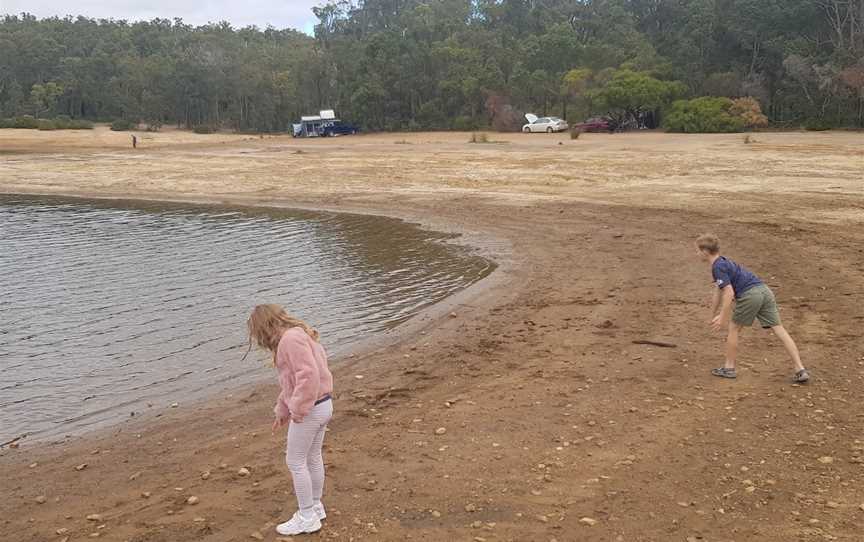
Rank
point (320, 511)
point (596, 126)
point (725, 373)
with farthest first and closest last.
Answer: point (596, 126), point (725, 373), point (320, 511)

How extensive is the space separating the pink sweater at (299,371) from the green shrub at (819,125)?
4474 cm

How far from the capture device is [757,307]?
7504 mm

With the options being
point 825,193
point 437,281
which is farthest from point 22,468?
point 825,193

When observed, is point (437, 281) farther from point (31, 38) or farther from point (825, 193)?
point (31, 38)

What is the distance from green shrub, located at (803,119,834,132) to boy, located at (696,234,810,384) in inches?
1597

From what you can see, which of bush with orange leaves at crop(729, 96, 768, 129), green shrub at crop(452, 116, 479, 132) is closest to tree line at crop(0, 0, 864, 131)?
green shrub at crop(452, 116, 479, 132)

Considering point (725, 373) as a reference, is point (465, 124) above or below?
above

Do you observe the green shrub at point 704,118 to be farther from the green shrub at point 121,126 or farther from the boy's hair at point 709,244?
the green shrub at point 121,126

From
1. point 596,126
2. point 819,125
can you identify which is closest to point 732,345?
point 819,125

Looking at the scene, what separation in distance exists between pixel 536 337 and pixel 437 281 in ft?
14.4

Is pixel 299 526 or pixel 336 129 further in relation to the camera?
pixel 336 129

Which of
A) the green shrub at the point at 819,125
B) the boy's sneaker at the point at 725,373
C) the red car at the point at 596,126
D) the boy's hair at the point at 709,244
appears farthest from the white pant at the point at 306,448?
the red car at the point at 596,126

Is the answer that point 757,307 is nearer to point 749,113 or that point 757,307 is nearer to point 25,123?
point 749,113

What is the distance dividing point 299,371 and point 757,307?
467 centimetres
